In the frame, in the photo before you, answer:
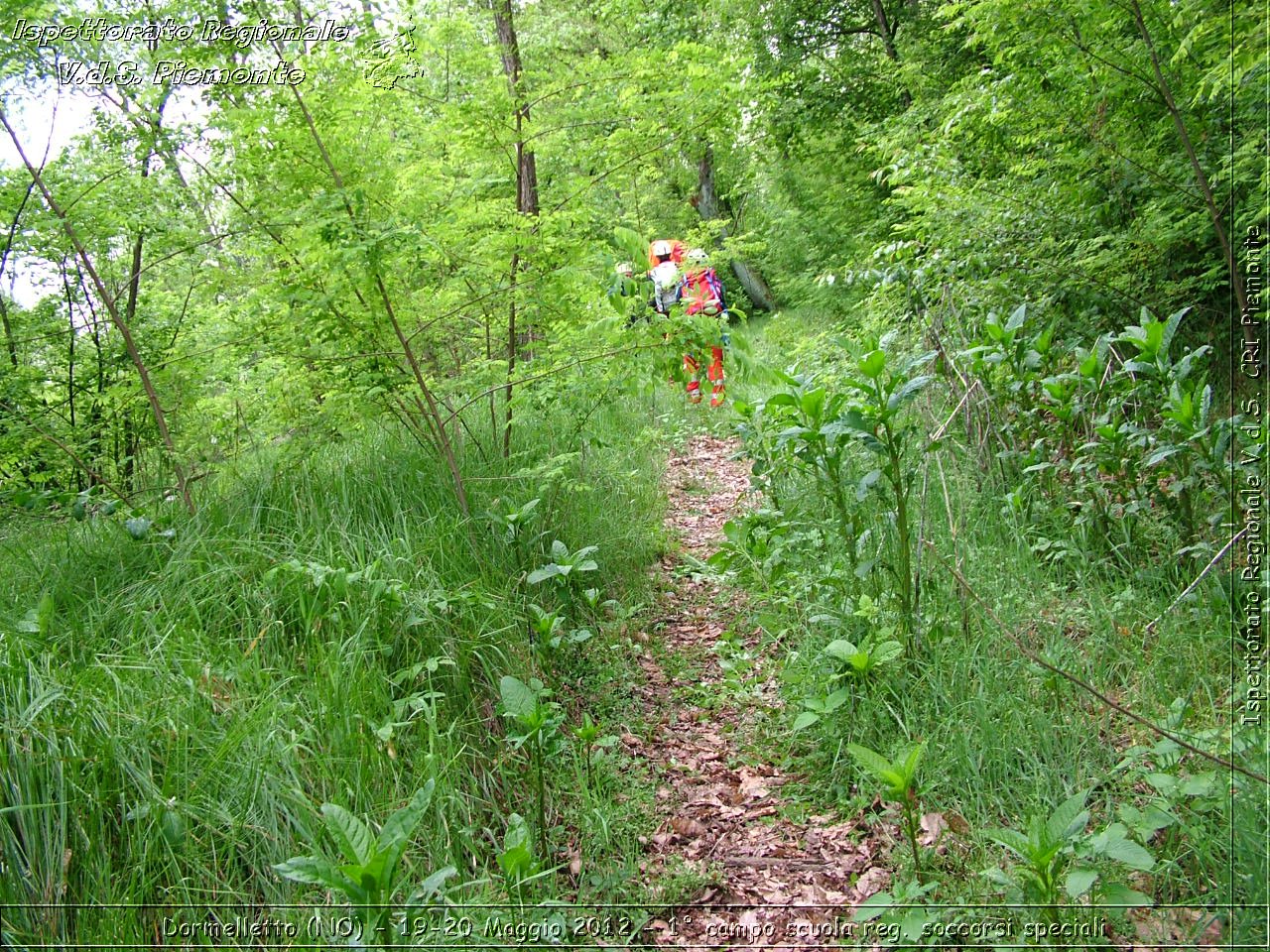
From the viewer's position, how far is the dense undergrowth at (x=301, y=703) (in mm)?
2283

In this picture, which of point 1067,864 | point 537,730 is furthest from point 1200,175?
point 537,730

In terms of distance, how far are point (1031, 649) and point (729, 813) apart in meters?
1.35

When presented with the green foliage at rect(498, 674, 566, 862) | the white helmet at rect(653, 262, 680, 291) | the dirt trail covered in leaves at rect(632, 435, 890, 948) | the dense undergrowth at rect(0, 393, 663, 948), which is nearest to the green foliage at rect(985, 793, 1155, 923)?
the dirt trail covered in leaves at rect(632, 435, 890, 948)

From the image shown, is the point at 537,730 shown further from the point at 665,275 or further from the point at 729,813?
the point at 665,275

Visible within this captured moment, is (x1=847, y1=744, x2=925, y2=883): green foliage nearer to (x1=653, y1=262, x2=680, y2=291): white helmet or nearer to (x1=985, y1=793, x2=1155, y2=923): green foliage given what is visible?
(x1=985, y1=793, x2=1155, y2=923): green foliage

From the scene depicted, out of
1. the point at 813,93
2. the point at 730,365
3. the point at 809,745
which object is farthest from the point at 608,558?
the point at 813,93

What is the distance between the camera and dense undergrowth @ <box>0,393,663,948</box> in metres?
2.28

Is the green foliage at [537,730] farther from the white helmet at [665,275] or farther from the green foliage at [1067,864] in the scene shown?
the white helmet at [665,275]

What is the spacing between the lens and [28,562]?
3.76 metres

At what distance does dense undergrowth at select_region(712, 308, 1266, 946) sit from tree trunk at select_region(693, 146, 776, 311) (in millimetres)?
13896

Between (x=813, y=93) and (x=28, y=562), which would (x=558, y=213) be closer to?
(x=28, y=562)

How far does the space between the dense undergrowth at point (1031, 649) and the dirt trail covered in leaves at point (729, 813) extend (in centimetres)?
15

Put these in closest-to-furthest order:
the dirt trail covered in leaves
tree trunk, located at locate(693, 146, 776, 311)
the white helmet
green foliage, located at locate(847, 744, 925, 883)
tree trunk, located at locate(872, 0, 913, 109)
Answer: green foliage, located at locate(847, 744, 925, 883), the dirt trail covered in leaves, the white helmet, tree trunk, located at locate(872, 0, 913, 109), tree trunk, located at locate(693, 146, 776, 311)

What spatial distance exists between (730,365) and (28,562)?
376cm
